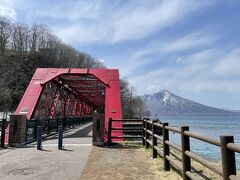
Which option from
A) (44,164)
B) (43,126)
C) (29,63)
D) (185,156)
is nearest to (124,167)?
(44,164)

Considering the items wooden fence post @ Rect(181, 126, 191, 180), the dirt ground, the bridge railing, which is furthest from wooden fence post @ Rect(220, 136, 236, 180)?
the bridge railing

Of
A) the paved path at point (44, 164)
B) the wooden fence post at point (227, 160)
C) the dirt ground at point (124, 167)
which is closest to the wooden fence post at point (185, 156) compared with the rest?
the dirt ground at point (124, 167)

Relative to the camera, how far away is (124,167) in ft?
33.2

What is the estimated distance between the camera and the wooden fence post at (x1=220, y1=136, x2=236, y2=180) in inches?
185

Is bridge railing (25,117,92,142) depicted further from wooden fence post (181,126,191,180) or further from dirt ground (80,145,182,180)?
wooden fence post (181,126,191,180)

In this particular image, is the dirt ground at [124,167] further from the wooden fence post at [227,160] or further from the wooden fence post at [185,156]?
the wooden fence post at [227,160]

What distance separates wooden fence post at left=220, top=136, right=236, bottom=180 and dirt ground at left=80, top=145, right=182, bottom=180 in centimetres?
350

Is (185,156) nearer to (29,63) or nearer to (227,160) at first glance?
(227,160)

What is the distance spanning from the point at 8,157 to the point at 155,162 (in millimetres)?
5320

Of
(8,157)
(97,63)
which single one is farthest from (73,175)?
(97,63)

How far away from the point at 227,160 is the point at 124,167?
18.7ft

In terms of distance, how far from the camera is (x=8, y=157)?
12273mm

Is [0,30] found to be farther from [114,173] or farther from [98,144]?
[114,173]

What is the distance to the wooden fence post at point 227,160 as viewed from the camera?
4.70m
